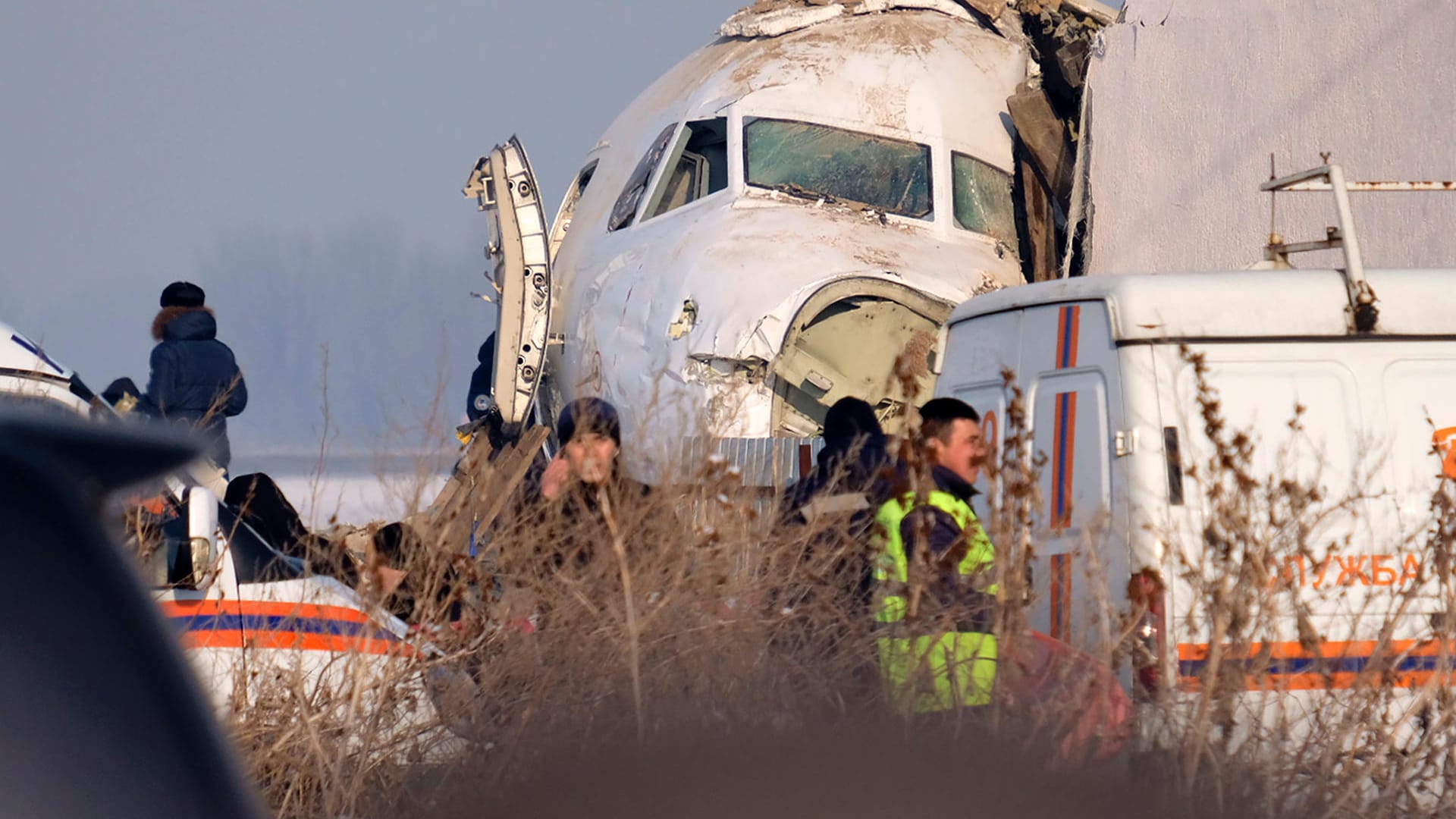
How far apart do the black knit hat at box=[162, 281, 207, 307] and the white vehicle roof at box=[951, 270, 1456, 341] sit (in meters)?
5.39

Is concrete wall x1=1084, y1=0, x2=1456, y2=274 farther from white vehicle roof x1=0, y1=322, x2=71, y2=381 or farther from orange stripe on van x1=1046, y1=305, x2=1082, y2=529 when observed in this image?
white vehicle roof x1=0, y1=322, x2=71, y2=381

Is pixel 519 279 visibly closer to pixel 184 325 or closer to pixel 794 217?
pixel 794 217

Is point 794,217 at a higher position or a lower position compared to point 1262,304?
higher

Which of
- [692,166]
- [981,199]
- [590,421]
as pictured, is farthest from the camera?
[692,166]

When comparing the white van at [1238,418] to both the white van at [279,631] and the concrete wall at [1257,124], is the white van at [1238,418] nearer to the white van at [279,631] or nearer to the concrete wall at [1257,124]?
the white van at [279,631]

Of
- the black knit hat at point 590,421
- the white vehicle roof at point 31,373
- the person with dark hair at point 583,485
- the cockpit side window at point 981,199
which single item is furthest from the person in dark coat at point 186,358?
the cockpit side window at point 981,199

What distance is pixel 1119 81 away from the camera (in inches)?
422

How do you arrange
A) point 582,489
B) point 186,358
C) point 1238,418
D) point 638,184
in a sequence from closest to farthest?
point 582,489 < point 1238,418 < point 186,358 < point 638,184

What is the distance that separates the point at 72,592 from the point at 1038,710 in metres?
3.22

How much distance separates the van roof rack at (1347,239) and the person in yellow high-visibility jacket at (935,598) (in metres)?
1.82

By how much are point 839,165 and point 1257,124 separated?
285cm

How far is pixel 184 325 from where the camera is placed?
859cm

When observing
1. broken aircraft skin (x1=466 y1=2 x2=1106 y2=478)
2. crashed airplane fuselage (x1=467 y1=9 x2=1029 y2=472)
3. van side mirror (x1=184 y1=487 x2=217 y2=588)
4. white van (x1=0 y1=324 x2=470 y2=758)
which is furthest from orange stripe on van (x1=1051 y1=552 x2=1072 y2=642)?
crashed airplane fuselage (x1=467 y1=9 x2=1029 y2=472)

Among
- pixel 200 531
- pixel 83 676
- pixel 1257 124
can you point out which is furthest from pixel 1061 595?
pixel 1257 124
